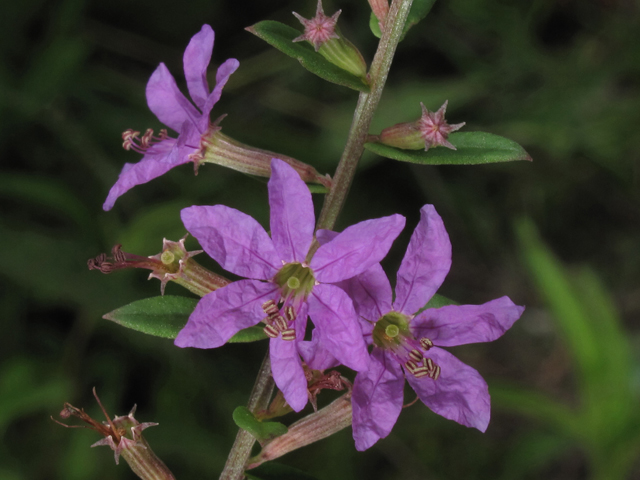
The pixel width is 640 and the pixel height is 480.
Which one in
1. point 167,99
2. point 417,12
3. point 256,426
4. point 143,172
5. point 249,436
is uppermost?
point 417,12

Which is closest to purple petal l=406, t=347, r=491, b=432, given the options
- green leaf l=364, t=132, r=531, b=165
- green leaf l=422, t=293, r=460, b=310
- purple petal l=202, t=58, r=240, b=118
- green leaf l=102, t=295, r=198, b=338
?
green leaf l=422, t=293, r=460, b=310

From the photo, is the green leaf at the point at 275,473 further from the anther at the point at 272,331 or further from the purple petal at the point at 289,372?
the anther at the point at 272,331

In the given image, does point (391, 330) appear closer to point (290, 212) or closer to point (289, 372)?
point (289, 372)

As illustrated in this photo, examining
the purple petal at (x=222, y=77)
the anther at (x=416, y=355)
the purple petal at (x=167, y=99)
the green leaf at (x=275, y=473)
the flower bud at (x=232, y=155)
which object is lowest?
the green leaf at (x=275, y=473)

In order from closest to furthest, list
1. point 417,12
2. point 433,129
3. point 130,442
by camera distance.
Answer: point 433,129 → point 130,442 → point 417,12

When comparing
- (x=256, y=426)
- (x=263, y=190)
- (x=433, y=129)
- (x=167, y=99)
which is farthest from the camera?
(x=263, y=190)

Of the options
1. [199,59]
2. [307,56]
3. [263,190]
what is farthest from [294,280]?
[263,190]

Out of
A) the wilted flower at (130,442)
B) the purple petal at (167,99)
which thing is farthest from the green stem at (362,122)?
the wilted flower at (130,442)
